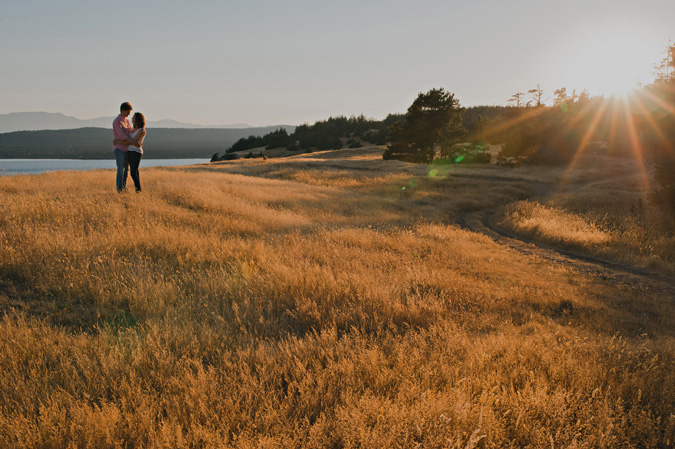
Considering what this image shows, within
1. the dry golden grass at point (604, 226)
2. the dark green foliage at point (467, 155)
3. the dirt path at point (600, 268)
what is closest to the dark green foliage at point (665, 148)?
the dry golden grass at point (604, 226)

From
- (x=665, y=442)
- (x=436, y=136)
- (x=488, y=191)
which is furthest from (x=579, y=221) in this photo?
(x=436, y=136)

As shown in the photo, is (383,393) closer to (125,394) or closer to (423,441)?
(423,441)

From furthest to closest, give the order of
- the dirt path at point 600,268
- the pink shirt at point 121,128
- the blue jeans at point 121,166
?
1. the blue jeans at point 121,166
2. the pink shirt at point 121,128
3. the dirt path at point 600,268

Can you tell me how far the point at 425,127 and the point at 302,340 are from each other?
4645cm

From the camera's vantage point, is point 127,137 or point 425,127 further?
point 425,127

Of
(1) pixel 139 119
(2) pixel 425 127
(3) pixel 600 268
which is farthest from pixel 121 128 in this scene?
(2) pixel 425 127

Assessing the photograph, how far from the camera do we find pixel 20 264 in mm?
5340

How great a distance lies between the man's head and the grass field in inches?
96.6

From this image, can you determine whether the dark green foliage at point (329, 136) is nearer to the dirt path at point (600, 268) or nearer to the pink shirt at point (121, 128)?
the dirt path at point (600, 268)

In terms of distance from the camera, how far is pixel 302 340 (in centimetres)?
399

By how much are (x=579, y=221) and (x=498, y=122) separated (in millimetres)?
60896

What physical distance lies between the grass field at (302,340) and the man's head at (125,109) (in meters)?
2.45

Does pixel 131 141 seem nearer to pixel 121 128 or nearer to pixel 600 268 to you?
pixel 121 128

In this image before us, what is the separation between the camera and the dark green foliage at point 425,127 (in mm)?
45812
